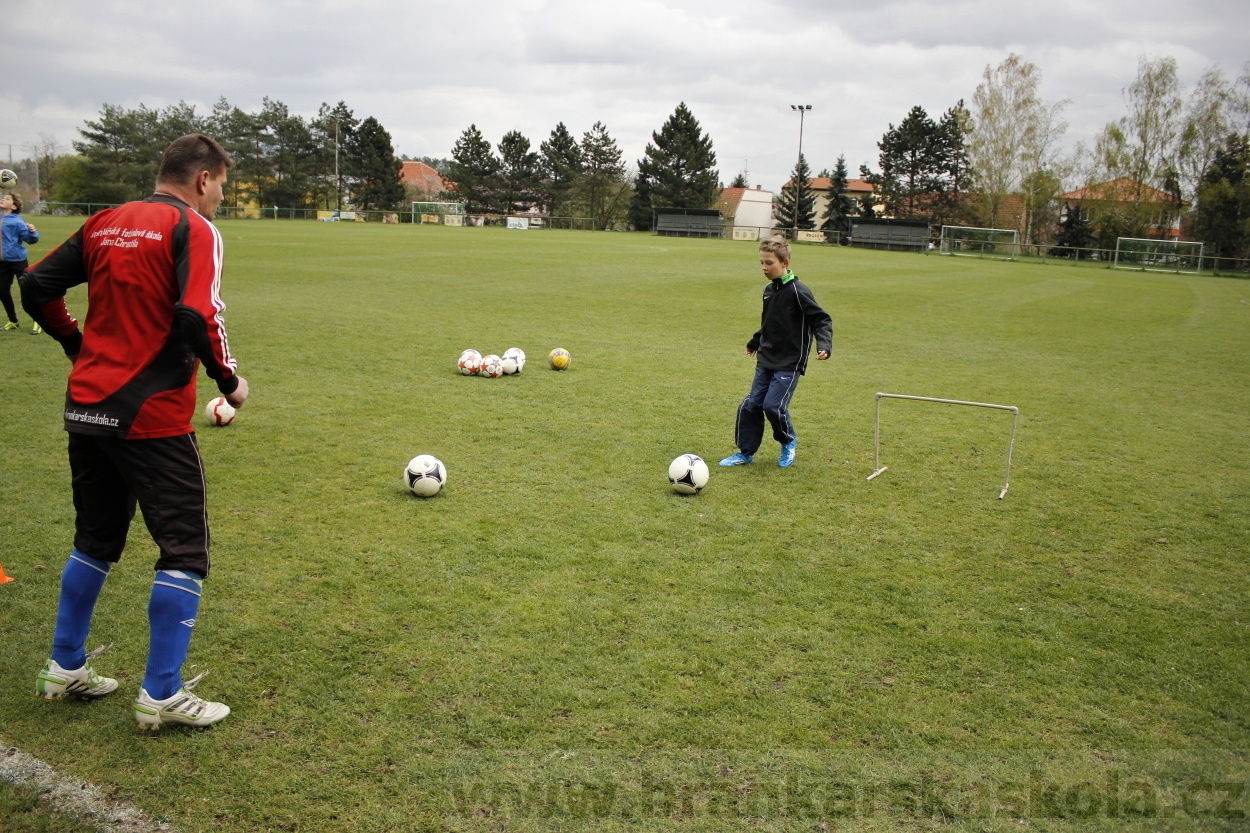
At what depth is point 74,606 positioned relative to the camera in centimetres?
348

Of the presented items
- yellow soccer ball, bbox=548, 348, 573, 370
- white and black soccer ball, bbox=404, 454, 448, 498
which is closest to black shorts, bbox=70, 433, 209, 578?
white and black soccer ball, bbox=404, 454, 448, 498

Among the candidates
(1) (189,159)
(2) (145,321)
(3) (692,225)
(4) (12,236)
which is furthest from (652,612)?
(3) (692,225)

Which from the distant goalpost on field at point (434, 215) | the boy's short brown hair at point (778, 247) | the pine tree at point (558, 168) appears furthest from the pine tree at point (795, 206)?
Result: the boy's short brown hair at point (778, 247)

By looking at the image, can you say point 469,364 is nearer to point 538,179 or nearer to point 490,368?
point 490,368

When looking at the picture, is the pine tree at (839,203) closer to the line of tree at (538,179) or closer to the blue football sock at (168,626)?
the line of tree at (538,179)

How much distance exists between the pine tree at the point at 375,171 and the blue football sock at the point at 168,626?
8753 cm

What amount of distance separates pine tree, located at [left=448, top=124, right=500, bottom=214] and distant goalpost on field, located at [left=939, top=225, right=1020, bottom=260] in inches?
A: 2008

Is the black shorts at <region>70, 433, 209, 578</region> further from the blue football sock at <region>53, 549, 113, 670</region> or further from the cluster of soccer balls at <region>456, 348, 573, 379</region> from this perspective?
the cluster of soccer balls at <region>456, 348, 573, 379</region>

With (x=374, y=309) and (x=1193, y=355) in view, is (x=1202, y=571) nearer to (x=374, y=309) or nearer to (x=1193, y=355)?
(x=1193, y=355)

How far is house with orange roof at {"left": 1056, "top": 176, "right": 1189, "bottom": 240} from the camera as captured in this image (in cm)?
5575

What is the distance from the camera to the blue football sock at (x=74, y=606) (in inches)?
137

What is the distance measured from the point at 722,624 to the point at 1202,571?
3.43m

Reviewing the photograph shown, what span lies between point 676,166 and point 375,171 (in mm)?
30910

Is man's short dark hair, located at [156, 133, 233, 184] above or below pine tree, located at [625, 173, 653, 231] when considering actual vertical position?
below
